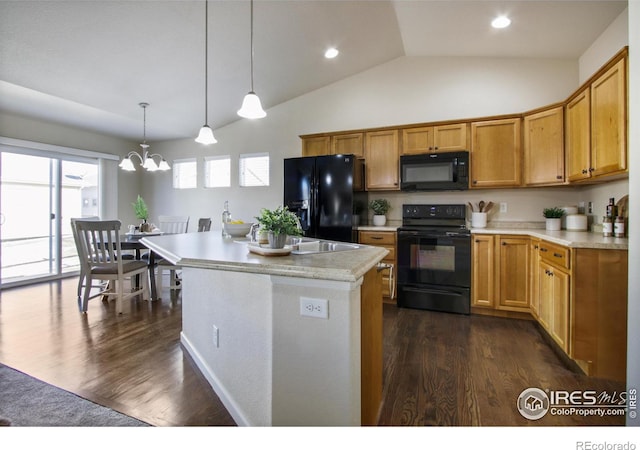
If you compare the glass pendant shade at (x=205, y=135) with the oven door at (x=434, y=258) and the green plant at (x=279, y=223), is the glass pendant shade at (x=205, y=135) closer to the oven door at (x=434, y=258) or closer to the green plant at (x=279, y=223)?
the green plant at (x=279, y=223)

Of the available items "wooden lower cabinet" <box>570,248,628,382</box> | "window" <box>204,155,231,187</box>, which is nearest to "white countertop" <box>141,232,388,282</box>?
"wooden lower cabinet" <box>570,248,628,382</box>

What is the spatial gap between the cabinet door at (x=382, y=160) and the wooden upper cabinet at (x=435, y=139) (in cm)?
15

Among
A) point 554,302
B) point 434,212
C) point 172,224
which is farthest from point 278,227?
point 172,224

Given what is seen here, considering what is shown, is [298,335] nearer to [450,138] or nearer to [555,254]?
[555,254]

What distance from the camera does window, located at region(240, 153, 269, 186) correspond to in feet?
16.8

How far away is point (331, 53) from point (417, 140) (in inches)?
60.1

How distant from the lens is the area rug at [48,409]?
1.61 meters

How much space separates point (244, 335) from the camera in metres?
1.55

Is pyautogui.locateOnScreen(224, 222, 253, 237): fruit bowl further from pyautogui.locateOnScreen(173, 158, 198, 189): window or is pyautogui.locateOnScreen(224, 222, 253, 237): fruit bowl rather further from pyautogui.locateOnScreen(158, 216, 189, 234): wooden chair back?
pyautogui.locateOnScreen(173, 158, 198, 189): window

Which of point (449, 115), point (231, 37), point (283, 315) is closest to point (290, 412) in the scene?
point (283, 315)

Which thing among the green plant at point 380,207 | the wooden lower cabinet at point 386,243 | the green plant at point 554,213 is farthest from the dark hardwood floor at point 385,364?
the green plant at point 380,207

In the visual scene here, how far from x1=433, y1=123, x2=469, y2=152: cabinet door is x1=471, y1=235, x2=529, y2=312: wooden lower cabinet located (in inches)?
44.0

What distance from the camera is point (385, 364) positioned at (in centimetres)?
226

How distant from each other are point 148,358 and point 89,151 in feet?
15.1
